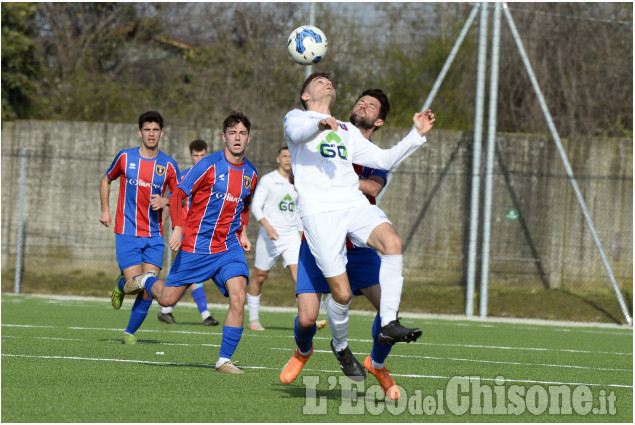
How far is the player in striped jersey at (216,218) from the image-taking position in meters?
7.85

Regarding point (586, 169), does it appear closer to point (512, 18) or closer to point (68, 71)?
point (512, 18)

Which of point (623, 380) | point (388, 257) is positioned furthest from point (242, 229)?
point (623, 380)

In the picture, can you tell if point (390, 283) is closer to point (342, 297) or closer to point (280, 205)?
point (342, 297)

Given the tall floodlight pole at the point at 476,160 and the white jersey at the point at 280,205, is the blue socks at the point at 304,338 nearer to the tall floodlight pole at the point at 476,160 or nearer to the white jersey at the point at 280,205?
the white jersey at the point at 280,205

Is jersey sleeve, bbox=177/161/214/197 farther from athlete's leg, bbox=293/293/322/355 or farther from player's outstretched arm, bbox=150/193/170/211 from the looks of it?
athlete's leg, bbox=293/293/322/355

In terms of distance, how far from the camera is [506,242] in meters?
16.7

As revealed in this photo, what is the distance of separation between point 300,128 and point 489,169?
10.1 metres

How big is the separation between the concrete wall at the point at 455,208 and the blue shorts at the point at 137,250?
299 inches

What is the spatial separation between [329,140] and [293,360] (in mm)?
1507

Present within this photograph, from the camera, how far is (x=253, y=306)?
12.2 metres

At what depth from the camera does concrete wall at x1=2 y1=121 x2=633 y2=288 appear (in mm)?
16578

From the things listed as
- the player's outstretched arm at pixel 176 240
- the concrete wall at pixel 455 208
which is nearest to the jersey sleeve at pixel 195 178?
the player's outstretched arm at pixel 176 240

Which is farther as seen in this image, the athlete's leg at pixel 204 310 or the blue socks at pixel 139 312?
the athlete's leg at pixel 204 310

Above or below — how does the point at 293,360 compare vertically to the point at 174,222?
below
